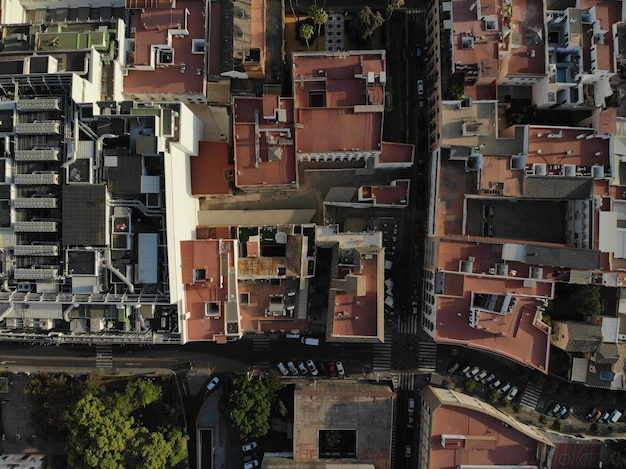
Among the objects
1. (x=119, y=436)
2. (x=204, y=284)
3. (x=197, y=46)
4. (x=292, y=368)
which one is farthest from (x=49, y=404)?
(x=197, y=46)

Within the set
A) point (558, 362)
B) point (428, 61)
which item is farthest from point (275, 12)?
point (558, 362)

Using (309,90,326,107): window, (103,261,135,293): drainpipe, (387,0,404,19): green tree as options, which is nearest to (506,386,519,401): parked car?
(309,90,326,107): window

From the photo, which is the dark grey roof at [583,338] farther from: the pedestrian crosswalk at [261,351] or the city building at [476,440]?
the pedestrian crosswalk at [261,351]

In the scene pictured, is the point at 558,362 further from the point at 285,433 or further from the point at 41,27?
the point at 41,27

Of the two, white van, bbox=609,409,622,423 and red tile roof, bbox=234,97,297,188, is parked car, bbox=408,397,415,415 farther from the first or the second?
red tile roof, bbox=234,97,297,188

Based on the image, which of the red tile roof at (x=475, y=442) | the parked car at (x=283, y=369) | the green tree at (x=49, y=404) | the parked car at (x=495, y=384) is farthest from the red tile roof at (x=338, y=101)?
the green tree at (x=49, y=404)
